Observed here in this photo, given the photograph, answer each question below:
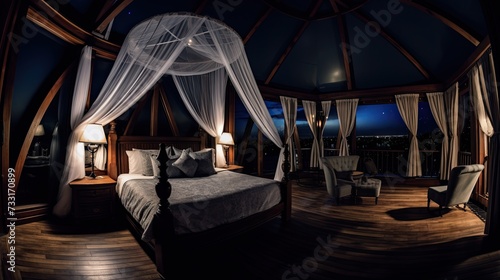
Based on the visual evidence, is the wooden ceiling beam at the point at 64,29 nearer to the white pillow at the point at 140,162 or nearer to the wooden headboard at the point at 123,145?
the wooden headboard at the point at 123,145

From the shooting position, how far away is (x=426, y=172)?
6.71 meters

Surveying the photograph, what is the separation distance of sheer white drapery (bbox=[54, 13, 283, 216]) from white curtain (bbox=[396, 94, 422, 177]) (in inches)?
194

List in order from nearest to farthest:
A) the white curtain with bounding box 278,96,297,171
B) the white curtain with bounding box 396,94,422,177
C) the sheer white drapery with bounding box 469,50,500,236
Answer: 1. the sheer white drapery with bounding box 469,50,500,236
2. the white curtain with bounding box 396,94,422,177
3. the white curtain with bounding box 278,96,297,171

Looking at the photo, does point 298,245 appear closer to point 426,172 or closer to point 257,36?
point 257,36

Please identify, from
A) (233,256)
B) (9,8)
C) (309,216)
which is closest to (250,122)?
(309,216)

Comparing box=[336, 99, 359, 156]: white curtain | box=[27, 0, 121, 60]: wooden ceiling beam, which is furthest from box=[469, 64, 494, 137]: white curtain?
box=[27, 0, 121, 60]: wooden ceiling beam

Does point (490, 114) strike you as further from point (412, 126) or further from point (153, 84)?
point (153, 84)

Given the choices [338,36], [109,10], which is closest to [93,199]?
[109,10]

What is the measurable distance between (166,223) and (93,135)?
2279 millimetres

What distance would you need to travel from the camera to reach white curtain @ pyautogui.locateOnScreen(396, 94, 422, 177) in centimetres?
632

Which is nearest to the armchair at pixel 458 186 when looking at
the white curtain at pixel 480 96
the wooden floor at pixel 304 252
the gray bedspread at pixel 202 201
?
the wooden floor at pixel 304 252

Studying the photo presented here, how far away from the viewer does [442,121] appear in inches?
236

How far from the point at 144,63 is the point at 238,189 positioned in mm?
2193

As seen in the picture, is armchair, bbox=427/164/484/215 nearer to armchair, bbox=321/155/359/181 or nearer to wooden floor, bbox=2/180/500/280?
wooden floor, bbox=2/180/500/280
